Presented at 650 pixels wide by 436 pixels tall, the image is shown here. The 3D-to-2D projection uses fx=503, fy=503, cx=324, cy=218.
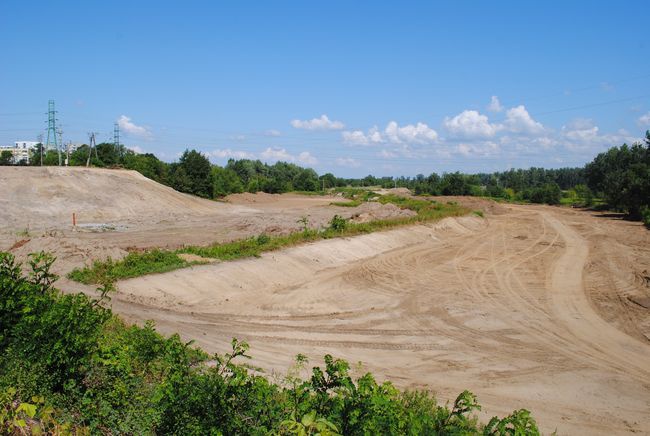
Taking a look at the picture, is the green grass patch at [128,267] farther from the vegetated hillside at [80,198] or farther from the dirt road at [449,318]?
the vegetated hillside at [80,198]

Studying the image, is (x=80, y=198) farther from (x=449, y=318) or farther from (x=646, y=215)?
(x=646, y=215)

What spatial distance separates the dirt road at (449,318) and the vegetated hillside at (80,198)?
82.0ft

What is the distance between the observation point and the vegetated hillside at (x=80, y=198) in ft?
140

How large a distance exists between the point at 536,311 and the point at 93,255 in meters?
19.3

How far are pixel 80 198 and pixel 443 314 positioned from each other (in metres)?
39.9

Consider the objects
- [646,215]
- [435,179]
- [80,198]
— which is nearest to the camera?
[80,198]

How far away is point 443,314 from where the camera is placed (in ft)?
64.9

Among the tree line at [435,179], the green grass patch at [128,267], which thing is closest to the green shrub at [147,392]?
the green grass patch at [128,267]

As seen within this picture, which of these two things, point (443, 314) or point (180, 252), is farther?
point (180, 252)

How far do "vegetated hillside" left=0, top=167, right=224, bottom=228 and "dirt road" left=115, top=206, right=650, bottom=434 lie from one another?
25.0 metres

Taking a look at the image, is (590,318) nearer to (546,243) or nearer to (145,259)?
(145,259)

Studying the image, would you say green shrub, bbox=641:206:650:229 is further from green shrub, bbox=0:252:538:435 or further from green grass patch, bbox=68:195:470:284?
green shrub, bbox=0:252:538:435

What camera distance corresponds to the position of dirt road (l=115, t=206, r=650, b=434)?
13.1 m

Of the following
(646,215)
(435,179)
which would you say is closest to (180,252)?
(646,215)
